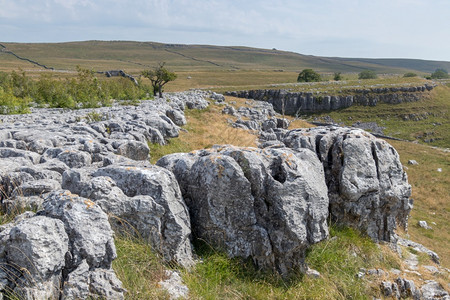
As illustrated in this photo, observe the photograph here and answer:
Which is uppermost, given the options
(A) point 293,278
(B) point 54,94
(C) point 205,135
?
(B) point 54,94

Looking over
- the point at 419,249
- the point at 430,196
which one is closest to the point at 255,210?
the point at 419,249

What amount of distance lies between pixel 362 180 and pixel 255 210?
5085 mm

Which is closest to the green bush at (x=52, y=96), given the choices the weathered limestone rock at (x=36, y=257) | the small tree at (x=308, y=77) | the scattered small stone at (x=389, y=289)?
the weathered limestone rock at (x=36, y=257)

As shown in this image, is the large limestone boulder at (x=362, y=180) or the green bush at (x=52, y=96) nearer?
the large limestone boulder at (x=362, y=180)

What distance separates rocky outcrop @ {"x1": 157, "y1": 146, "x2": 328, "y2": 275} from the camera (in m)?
8.78

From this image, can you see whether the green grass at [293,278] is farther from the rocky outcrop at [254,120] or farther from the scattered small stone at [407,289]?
the rocky outcrop at [254,120]

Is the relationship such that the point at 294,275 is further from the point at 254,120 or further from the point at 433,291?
the point at 254,120

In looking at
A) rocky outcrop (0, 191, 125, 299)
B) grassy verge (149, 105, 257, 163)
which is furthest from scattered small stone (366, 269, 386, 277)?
grassy verge (149, 105, 257, 163)

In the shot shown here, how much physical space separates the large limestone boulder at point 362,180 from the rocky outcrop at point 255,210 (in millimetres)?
2774

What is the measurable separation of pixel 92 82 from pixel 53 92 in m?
11.8

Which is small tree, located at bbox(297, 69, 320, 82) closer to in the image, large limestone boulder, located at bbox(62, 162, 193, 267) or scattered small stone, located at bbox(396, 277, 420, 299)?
scattered small stone, located at bbox(396, 277, 420, 299)

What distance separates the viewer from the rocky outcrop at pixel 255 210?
878cm

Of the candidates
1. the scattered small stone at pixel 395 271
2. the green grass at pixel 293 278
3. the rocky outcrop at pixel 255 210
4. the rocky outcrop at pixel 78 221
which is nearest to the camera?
the rocky outcrop at pixel 78 221

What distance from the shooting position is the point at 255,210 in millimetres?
9094
